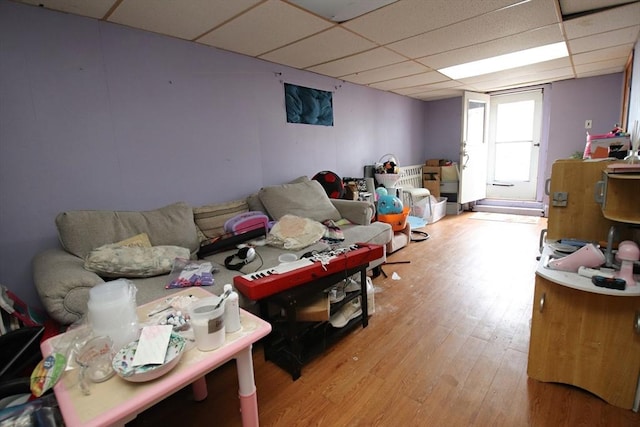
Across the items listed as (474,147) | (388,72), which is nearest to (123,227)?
(388,72)

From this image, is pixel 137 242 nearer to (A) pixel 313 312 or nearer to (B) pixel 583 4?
(A) pixel 313 312

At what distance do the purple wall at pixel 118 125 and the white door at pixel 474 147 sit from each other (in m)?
3.23

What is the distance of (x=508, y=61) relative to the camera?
342 cm

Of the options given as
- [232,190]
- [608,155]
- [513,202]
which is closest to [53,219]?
[232,190]

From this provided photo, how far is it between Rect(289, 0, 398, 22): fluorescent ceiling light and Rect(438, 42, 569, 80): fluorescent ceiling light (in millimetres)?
1961

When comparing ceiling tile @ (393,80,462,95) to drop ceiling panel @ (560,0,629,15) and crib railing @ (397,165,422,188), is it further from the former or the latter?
drop ceiling panel @ (560,0,629,15)

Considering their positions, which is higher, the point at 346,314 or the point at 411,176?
the point at 411,176

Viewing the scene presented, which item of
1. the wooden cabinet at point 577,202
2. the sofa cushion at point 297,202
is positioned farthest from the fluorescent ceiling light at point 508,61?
the sofa cushion at point 297,202

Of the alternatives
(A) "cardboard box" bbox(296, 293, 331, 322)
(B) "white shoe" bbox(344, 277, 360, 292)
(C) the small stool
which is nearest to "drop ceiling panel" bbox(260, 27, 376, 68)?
(B) "white shoe" bbox(344, 277, 360, 292)

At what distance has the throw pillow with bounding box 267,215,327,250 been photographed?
7.75 ft

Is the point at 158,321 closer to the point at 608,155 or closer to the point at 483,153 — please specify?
the point at 608,155

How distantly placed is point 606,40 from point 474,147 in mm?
2606

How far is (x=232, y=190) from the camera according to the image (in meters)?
2.88

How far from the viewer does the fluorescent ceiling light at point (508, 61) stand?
306 centimetres
